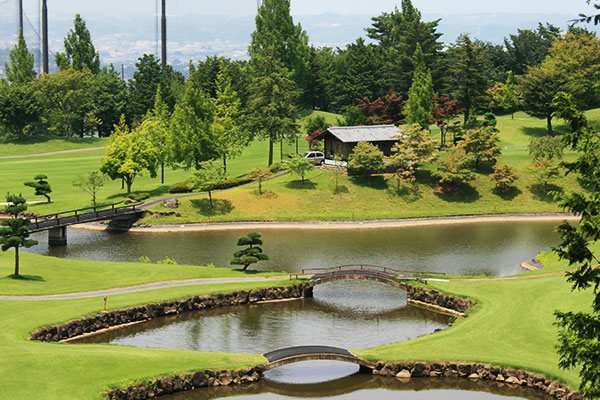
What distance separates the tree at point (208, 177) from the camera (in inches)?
3615

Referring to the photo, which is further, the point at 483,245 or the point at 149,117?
the point at 149,117

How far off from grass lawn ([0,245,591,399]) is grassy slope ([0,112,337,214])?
3728 cm

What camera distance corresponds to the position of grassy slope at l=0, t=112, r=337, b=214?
9675 cm

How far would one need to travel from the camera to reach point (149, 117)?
110938mm

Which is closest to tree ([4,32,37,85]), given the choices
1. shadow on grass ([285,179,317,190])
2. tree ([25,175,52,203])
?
tree ([25,175,52,203])

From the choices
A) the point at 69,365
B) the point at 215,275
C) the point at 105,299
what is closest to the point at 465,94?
the point at 215,275

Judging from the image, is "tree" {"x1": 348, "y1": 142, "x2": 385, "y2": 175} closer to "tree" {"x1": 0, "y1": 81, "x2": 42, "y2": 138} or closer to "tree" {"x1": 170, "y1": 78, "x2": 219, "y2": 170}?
"tree" {"x1": 170, "y1": 78, "x2": 219, "y2": 170}

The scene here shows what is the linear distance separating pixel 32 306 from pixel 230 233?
33543mm

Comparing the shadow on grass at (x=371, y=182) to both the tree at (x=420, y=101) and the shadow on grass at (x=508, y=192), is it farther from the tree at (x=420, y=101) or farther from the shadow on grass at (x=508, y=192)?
the shadow on grass at (x=508, y=192)

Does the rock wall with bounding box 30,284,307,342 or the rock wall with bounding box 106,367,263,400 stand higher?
the rock wall with bounding box 30,284,307,342

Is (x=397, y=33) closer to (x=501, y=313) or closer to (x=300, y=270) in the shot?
(x=300, y=270)

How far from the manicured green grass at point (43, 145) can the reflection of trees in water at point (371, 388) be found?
9337 centimetres

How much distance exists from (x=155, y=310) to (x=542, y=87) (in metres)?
76.2

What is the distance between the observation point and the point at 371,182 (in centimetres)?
9938
